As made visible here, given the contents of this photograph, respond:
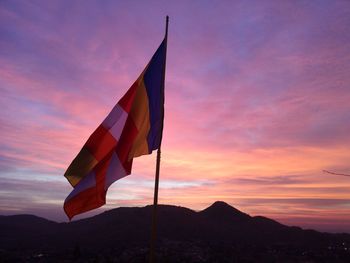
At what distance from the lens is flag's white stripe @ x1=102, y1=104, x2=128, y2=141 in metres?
16.7

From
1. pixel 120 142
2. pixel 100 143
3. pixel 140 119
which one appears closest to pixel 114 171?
pixel 120 142

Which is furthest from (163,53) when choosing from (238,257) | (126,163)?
(238,257)

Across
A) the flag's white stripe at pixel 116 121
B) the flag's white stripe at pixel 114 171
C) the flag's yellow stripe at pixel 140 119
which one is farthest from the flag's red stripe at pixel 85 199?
the flag's white stripe at pixel 116 121

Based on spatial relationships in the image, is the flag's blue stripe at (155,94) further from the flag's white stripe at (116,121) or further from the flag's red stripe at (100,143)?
the flag's red stripe at (100,143)

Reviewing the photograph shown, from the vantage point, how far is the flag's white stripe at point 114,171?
15.8 meters

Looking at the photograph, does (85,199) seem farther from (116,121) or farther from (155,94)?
(155,94)

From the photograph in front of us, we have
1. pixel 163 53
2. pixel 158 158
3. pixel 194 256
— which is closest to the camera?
pixel 158 158

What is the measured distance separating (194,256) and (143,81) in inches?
6898

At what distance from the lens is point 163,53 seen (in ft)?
51.9

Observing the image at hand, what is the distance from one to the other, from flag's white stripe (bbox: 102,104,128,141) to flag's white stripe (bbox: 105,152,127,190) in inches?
40.4

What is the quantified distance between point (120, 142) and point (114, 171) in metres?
1.16

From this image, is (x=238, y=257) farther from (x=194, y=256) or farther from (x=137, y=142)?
(x=137, y=142)

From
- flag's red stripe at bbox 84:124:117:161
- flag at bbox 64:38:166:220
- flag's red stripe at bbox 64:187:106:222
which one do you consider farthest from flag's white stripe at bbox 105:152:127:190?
flag's red stripe at bbox 84:124:117:161

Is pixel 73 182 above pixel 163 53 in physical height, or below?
below
